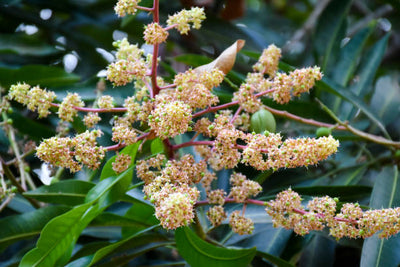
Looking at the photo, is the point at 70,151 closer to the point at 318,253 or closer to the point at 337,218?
the point at 337,218

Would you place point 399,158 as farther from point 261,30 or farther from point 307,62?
point 261,30

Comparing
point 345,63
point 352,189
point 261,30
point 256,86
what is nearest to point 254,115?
point 256,86

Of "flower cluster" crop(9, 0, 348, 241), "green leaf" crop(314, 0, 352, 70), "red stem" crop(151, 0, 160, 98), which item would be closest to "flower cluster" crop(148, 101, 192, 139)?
"flower cluster" crop(9, 0, 348, 241)

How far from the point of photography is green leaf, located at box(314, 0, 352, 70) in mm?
2189

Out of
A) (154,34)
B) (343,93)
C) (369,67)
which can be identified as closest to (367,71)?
(369,67)

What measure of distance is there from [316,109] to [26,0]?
160 centimetres

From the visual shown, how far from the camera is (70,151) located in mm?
1055

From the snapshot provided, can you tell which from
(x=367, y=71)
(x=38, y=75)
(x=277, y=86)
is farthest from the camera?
(x=367, y=71)

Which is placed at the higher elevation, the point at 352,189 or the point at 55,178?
the point at 352,189

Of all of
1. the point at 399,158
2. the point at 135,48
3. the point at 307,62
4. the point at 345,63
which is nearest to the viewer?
the point at 135,48

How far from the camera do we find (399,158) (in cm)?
178

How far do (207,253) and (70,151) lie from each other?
428 mm

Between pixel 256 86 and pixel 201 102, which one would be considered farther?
pixel 256 86

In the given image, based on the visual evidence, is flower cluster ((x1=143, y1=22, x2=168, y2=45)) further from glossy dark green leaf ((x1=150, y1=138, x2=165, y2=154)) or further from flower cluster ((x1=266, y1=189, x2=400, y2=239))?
flower cluster ((x1=266, y1=189, x2=400, y2=239))
